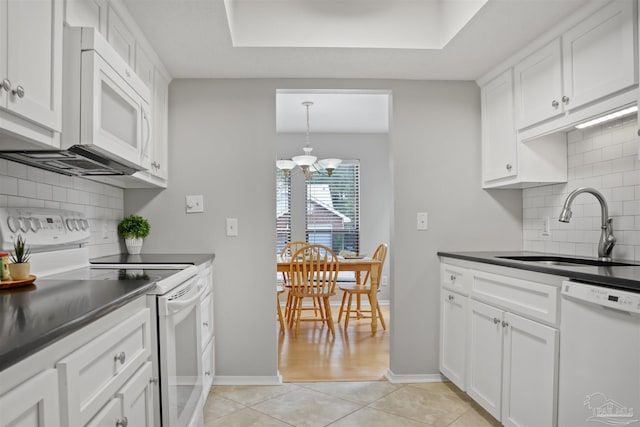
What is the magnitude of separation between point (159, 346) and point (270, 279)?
1.39m

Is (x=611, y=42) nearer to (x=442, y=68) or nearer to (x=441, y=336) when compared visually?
(x=442, y=68)

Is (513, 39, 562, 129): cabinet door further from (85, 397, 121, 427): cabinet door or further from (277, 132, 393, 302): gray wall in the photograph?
(277, 132, 393, 302): gray wall

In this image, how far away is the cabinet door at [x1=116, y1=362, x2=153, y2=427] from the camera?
4.06ft

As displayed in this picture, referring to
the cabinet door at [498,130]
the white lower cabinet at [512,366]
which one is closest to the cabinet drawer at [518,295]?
the white lower cabinet at [512,366]

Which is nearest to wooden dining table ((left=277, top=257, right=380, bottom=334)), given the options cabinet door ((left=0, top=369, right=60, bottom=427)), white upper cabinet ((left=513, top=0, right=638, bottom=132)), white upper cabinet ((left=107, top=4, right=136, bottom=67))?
white upper cabinet ((left=513, top=0, right=638, bottom=132))

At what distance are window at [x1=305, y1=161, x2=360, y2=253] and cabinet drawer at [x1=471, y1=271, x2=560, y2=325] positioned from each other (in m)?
3.51

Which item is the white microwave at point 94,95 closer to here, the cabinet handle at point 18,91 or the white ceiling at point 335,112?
the cabinet handle at point 18,91

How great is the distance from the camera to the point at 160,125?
8.73ft

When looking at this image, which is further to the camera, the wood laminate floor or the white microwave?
the wood laminate floor

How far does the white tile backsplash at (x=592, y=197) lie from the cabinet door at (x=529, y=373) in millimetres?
689

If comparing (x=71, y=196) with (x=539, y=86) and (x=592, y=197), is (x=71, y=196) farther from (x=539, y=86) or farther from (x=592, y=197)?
(x=592, y=197)

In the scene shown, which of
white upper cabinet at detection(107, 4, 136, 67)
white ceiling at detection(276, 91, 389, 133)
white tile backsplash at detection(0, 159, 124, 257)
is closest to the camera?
white tile backsplash at detection(0, 159, 124, 257)

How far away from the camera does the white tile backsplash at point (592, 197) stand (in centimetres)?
210

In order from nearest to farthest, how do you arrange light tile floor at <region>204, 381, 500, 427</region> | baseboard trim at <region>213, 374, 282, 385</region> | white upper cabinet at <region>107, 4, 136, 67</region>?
white upper cabinet at <region>107, 4, 136, 67</region>, light tile floor at <region>204, 381, 500, 427</region>, baseboard trim at <region>213, 374, 282, 385</region>
